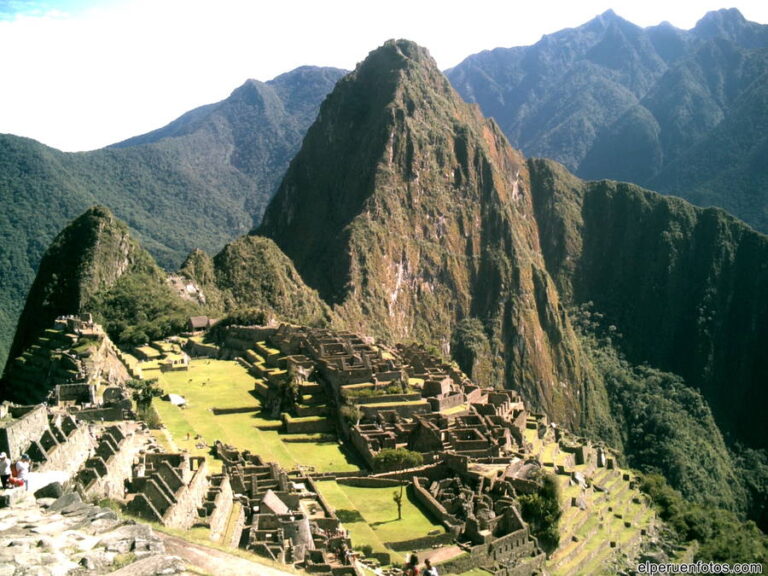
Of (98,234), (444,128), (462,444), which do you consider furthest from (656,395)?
(462,444)

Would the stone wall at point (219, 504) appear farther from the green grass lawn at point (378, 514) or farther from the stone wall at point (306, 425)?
the stone wall at point (306, 425)

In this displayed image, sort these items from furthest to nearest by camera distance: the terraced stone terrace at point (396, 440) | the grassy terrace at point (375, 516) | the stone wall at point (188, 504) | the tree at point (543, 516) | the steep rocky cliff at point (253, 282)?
the steep rocky cliff at point (253, 282) → the tree at point (543, 516) → the terraced stone terrace at point (396, 440) → the grassy terrace at point (375, 516) → the stone wall at point (188, 504)

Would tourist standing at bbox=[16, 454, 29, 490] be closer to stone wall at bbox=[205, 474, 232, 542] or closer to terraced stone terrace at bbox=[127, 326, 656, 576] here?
stone wall at bbox=[205, 474, 232, 542]

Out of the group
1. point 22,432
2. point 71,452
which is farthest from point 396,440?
point 22,432

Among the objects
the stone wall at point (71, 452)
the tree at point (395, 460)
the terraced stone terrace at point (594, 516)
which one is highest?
the stone wall at point (71, 452)

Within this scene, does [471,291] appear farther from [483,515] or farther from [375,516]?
[375,516]

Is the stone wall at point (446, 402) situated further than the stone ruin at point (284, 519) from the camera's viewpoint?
Yes

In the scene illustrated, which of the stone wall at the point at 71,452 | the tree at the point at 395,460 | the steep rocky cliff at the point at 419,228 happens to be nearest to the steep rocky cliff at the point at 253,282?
the steep rocky cliff at the point at 419,228
